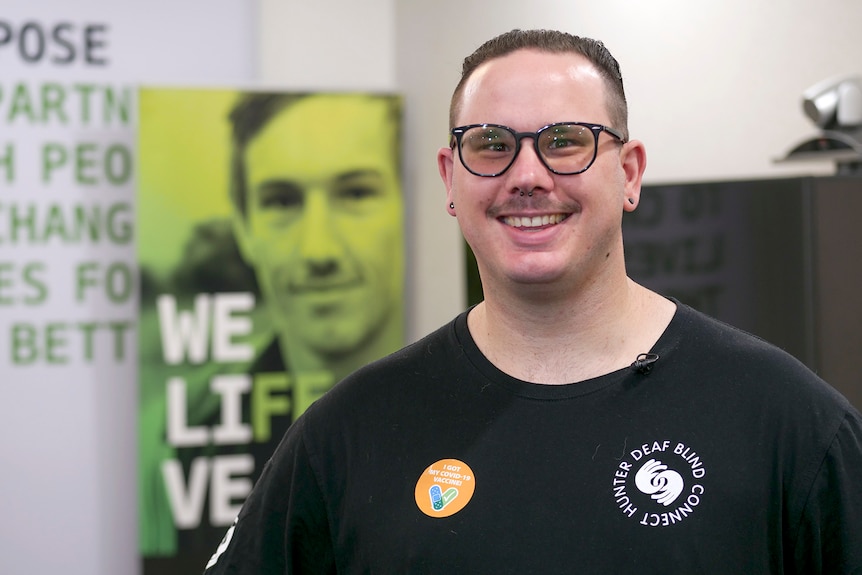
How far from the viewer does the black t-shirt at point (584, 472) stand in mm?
1089

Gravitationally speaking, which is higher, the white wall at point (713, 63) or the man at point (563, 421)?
the white wall at point (713, 63)

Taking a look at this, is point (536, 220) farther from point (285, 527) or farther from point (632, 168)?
point (285, 527)

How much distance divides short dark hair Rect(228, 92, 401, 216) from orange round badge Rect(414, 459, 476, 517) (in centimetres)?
287

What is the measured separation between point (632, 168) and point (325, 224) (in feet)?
9.19

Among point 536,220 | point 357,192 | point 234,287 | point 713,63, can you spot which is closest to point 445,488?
point 536,220

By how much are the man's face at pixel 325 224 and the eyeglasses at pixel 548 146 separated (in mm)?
2804

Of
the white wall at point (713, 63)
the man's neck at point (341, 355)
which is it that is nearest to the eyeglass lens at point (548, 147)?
the white wall at point (713, 63)

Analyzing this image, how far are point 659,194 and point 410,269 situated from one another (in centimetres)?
234

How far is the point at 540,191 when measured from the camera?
117 cm

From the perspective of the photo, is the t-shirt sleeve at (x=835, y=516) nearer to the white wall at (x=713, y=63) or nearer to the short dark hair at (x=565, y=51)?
the short dark hair at (x=565, y=51)

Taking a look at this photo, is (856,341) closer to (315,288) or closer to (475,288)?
(475,288)

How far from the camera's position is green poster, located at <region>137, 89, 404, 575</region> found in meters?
3.86

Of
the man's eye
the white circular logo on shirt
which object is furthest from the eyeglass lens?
the man's eye

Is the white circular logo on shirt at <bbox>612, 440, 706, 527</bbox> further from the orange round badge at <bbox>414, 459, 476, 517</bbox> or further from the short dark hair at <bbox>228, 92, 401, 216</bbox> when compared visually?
the short dark hair at <bbox>228, 92, 401, 216</bbox>
